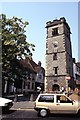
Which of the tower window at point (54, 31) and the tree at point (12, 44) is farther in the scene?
the tower window at point (54, 31)

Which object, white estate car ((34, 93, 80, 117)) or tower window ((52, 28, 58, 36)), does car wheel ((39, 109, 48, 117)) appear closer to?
white estate car ((34, 93, 80, 117))

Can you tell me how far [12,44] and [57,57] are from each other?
22.1 m

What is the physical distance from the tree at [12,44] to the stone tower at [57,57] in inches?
714

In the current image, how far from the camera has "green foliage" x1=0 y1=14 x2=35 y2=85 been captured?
84.4 ft

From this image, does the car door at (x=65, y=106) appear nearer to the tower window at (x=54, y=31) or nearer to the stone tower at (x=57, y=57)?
the stone tower at (x=57, y=57)

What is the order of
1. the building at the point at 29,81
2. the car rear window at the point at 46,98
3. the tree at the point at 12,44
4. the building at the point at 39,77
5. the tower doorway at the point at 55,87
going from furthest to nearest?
1. the building at the point at 39,77
2. the tower doorway at the point at 55,87
3. the building at the point at 29,81
4. the tree at the point at 12,44
5. the car rear window at the point at 46,98

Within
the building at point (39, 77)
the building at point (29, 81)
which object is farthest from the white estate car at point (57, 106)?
the building at point (39, 77)

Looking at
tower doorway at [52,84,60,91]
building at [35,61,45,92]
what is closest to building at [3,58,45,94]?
building at [35,61,45,92]

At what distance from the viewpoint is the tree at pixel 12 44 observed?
1012 inches

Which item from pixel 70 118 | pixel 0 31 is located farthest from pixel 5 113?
pixel 0 31

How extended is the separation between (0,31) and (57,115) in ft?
50.3

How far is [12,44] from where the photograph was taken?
25516mm

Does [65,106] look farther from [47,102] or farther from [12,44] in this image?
[12,44]

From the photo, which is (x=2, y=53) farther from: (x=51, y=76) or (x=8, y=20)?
(x=51, y=76)
